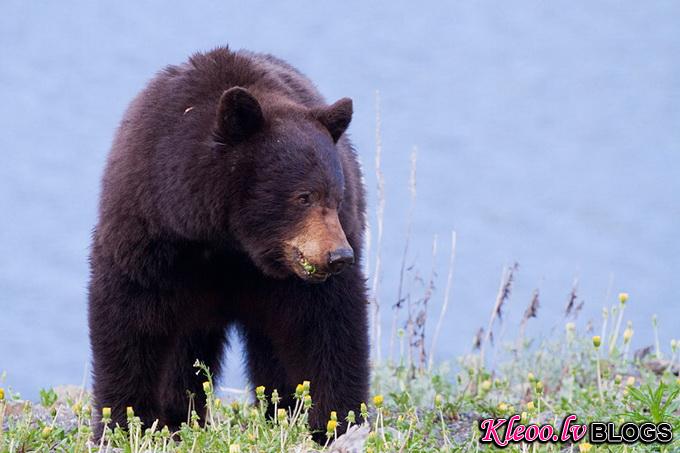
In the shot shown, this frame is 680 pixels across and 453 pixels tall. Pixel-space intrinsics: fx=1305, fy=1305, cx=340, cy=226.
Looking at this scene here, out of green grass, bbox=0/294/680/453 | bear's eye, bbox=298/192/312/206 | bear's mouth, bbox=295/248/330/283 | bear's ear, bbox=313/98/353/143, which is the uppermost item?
bear's ear, bbox=313/98/353/143

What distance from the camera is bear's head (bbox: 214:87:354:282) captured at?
471 cm

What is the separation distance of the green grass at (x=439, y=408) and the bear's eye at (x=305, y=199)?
692 mm

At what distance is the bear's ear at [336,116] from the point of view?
16.1 feet

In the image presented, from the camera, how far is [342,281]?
514 centimetres

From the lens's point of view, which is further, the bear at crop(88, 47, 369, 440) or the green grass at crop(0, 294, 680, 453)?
the bear at crop(88, 47, 369, 440)

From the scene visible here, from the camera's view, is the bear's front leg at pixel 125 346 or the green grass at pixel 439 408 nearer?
the green grass at pixel 439 408

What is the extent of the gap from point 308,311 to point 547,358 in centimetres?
257

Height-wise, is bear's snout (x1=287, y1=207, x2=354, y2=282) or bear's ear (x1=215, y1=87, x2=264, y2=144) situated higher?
bear's ear (x1=215, y1=87, x2=264, y2=144)

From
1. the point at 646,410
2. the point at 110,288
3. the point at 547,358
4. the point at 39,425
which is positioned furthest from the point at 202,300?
the point at 547,358

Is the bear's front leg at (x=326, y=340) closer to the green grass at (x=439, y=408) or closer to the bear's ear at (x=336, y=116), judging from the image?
the green grass at (x=439, y=408)

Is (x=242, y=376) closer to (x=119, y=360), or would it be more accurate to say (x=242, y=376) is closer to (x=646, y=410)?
(x=119, y=360)

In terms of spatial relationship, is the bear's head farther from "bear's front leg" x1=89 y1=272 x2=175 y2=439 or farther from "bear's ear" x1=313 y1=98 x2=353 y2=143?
"bear's front leg" x1=89 y1=272 x2=175 y2=439

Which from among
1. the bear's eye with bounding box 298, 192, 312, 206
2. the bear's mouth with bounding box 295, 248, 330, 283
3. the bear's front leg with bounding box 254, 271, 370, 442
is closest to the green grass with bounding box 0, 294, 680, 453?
the bear's front leg with bounding box 254, 271, 370, 442

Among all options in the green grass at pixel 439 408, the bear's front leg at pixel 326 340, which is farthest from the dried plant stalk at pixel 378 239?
the bear's front leg at pixel 326 340
